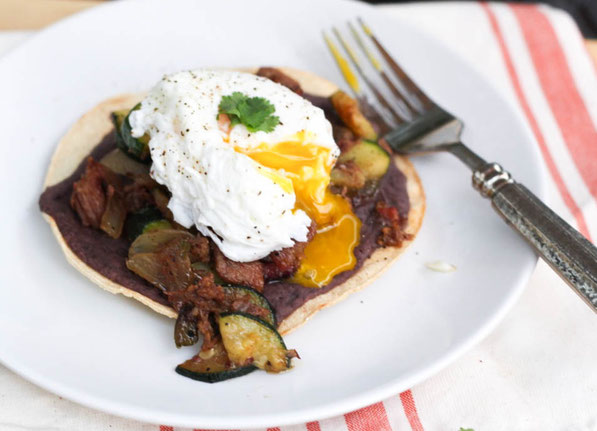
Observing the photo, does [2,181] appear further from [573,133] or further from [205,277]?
[573,133]

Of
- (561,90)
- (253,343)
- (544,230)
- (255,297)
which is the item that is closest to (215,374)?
(253,343)

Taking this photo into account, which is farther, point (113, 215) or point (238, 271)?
point (113, 215)

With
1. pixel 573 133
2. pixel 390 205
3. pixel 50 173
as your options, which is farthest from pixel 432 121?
pixel 50 173

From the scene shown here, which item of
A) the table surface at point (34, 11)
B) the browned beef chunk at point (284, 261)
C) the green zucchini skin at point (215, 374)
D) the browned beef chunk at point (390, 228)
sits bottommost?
the green zucchini skin at point (215, 374)

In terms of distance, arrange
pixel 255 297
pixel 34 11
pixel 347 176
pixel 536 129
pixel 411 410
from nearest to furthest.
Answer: pixel 411 410 < pixel 255 297 < pixel 347 176 < pixel 536 129 < pixel 34 11

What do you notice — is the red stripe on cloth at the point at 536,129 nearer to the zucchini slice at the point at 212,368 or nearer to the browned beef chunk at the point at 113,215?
the zucchini slice at the point at 212,368

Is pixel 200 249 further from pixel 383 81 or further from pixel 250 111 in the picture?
pixel 383 81

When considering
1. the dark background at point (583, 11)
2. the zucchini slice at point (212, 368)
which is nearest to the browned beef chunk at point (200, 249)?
the zucchini slice at point (212, 368)
